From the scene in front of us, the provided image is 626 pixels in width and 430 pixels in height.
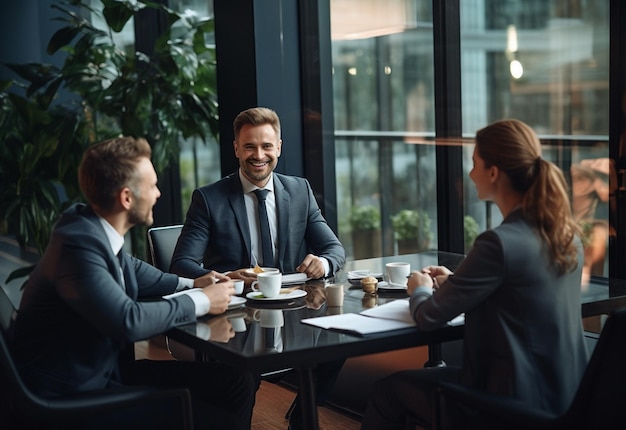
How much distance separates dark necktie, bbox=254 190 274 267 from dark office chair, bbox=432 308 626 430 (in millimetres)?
1430

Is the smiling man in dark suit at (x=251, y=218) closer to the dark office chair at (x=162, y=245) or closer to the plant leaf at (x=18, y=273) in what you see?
the dark office chair at (x=162, y=245)

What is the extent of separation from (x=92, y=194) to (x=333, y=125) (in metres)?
2.40

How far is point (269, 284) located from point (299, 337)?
0.48m

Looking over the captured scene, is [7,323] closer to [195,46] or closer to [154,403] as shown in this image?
[154,403]

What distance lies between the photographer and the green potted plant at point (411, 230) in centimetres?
418

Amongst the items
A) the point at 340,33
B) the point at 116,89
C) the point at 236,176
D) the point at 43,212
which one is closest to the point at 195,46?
the point at 116,89

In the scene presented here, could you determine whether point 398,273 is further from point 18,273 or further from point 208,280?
point 18,273

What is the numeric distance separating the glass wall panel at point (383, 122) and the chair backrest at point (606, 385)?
81.3 inches

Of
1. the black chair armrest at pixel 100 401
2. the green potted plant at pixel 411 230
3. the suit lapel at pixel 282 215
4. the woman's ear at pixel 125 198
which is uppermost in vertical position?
the woman's ear at pixel 125 198

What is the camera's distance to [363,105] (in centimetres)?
463

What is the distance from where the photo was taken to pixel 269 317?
2482 mm

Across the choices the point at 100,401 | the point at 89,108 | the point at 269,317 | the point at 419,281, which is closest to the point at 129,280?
the point at 269,317

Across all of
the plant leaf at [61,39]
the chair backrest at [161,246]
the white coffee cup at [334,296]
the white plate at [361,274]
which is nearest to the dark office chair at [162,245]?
the chair backrest at [161,246]

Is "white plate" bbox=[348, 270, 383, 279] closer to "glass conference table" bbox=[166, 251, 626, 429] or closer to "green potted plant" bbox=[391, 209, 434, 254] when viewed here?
"glass conference table" bbox=[166, 251, 626, 429]
